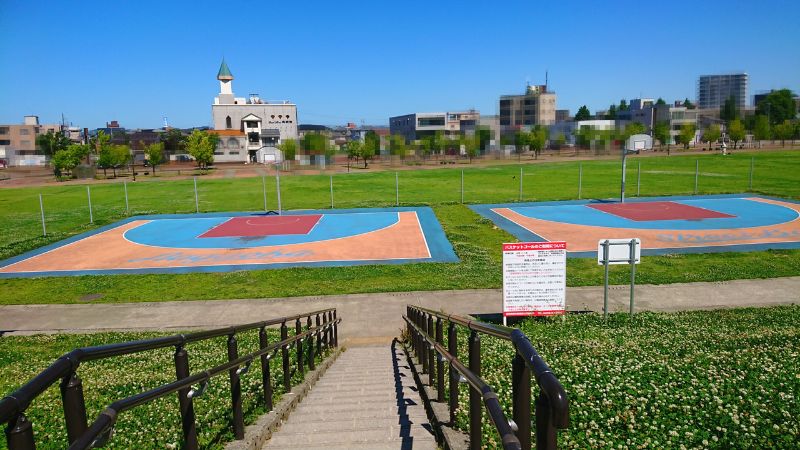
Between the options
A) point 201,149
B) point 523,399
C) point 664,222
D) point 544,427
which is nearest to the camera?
point 544,427

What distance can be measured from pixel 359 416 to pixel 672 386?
349 cm

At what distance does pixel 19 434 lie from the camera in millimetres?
2645

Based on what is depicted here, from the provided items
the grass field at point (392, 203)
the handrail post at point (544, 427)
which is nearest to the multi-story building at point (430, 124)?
the grass field at point (392, 203)

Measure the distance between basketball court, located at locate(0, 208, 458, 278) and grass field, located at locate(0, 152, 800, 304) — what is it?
125cm

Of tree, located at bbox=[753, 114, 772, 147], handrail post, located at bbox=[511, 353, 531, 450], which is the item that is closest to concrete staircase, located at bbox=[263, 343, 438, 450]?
handrail post, located at bbox=[511, 353, 531, 450]

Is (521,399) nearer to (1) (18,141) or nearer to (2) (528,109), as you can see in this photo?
(1) (18,141)

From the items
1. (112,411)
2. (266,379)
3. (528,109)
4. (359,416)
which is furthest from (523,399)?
(528,109)

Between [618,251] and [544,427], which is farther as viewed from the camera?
[618,251]

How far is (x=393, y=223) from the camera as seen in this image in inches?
1278

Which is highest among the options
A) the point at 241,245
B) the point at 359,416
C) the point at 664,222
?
the point at 359,416

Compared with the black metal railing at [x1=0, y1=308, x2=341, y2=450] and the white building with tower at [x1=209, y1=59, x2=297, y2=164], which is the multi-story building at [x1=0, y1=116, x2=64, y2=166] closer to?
the white building with tower at [x1=209, y1=59, x2=297, y2=164]

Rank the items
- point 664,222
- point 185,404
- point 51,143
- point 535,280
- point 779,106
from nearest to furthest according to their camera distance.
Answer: point 185,404 → point 535,280 → point 664,222 → point 51,143 → point 779,106

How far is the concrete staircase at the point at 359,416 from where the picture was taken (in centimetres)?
594

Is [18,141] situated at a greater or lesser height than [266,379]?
greater
